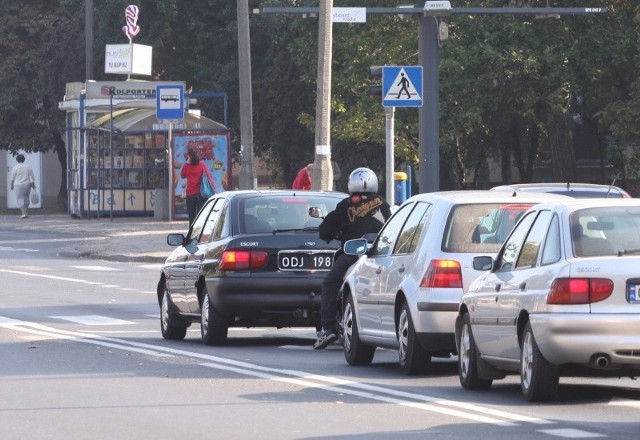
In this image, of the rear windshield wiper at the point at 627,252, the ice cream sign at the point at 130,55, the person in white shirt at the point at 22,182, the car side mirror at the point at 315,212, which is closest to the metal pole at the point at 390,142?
the car side mirror at the point at 315,212

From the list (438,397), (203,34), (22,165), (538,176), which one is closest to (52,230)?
(22,165)

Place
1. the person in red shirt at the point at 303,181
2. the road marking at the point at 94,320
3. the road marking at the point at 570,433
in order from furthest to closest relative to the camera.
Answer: the person in red shirt at the point at 303,181
the road marking at the point at 94,320
the road marking at the point at 570,433

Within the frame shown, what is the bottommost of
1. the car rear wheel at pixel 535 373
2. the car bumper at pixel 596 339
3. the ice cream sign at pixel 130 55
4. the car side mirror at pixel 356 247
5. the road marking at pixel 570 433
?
the road marking at pixel 570 433

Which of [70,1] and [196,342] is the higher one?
[70,1]

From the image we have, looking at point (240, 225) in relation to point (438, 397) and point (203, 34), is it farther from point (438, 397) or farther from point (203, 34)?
point (203, 34)

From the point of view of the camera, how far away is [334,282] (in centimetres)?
1496

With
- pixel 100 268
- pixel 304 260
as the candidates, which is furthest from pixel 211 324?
pixel 100 268

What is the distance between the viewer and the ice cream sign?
4847 centimetres

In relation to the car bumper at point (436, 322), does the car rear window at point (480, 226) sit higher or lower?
higher

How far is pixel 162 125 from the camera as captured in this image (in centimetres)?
4456

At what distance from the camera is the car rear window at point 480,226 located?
12.7 metres

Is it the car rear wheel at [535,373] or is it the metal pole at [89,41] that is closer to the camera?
the car rear wheel at [535,373]

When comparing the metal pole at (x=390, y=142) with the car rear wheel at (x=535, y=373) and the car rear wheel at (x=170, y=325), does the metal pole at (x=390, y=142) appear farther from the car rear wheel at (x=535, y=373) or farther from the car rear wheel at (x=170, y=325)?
the car rear wheel at (x=535, y=373)

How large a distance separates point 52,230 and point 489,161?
2307 cm
